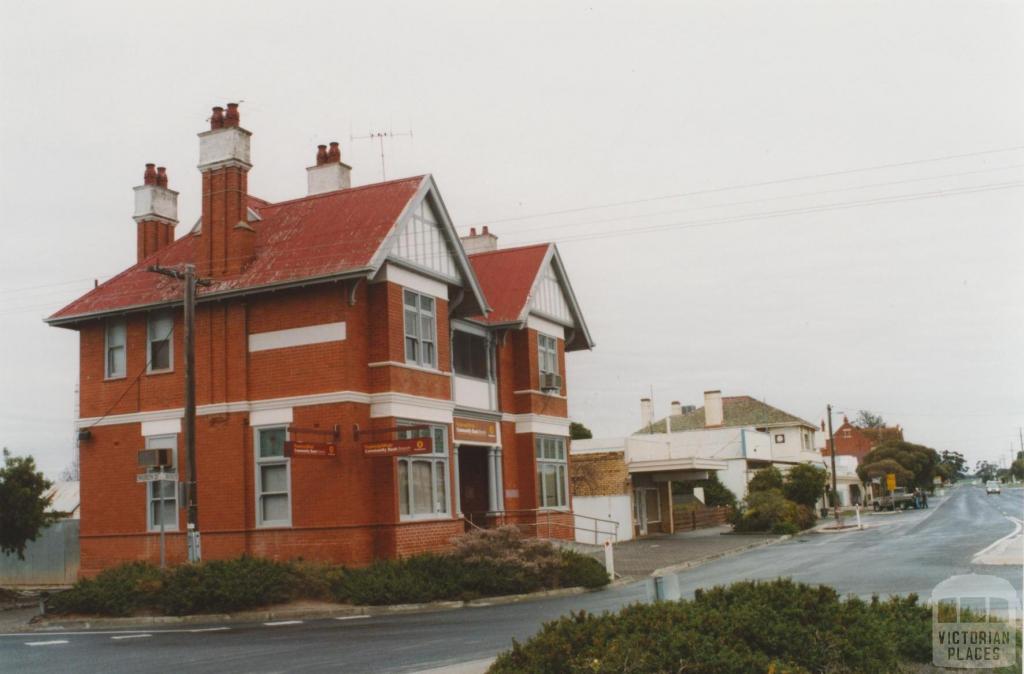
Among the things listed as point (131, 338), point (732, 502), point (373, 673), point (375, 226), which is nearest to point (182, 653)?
point (373, 673)

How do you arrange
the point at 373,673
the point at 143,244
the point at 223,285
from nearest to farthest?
the point at 373,673, the point at 223,285, the point at 143,244

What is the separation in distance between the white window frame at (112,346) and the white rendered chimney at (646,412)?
2286 inches

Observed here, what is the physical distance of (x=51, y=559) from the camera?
105 ft

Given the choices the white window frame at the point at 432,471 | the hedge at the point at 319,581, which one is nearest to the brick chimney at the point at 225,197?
the white window frame at the point at 432,471

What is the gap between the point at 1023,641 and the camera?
31.2ft

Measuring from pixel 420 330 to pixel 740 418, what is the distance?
203 feet

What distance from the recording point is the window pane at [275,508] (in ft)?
81.6

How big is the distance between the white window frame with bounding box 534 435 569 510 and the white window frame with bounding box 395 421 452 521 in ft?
20.5

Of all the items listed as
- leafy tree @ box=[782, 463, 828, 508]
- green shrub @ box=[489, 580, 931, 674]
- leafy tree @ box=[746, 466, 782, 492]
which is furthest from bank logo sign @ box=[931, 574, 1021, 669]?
leafy tree @ box=[782, 463, 828, 508]

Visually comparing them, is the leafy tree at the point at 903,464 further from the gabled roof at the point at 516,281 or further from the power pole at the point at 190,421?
the power pole at the point at 190,421

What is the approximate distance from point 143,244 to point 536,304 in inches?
473

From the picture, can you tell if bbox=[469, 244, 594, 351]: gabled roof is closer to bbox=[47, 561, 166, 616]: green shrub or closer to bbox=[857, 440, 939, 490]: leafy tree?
bbox=[47, 561, 166, 616]: green shrub

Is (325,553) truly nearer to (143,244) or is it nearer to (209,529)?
(209,529)

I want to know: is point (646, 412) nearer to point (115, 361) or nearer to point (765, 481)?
point (765, 481)
